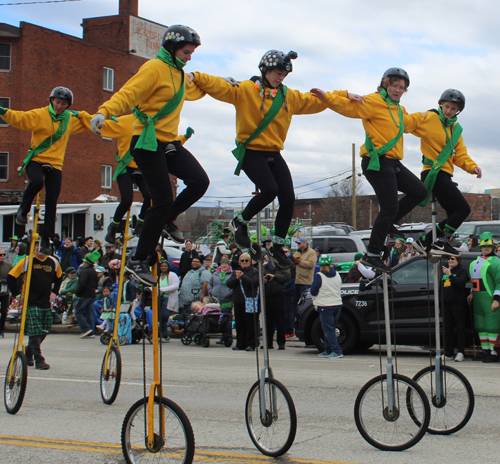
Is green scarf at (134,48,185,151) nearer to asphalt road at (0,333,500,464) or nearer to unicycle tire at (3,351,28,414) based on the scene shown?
asphalt road at (0,333,500,464)

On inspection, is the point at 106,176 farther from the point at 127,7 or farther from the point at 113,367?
the point at 113,367

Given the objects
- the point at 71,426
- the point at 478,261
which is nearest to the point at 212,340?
the point at 478,261

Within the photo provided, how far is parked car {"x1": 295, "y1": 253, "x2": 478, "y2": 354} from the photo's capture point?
12.4m

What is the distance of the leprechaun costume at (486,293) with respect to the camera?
38.7ft

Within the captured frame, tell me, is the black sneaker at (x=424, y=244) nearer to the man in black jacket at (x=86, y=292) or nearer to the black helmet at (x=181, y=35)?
the black helmet at (x=181, y=35)

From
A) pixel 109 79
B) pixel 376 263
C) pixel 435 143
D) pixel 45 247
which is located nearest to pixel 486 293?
pixel 435 143

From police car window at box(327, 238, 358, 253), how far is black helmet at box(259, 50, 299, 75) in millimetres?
16892

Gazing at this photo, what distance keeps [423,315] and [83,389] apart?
6.40 meters

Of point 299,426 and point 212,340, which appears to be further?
point 212,340

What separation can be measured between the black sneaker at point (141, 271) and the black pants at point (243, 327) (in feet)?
27.6

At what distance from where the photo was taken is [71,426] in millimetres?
7617

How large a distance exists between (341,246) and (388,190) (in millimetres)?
16457

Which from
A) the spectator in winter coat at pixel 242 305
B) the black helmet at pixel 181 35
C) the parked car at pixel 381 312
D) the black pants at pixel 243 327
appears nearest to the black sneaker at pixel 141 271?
the black helmet at pixel 181 35

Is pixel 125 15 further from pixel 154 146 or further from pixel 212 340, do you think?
pixel 154 146
